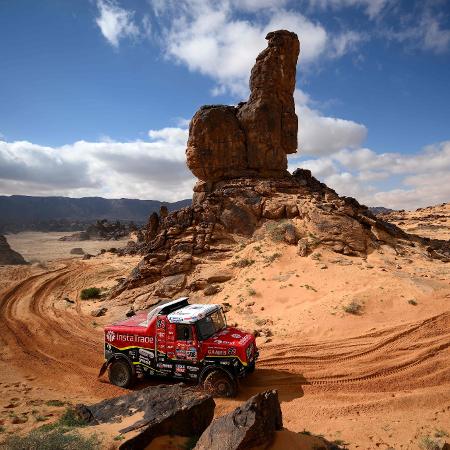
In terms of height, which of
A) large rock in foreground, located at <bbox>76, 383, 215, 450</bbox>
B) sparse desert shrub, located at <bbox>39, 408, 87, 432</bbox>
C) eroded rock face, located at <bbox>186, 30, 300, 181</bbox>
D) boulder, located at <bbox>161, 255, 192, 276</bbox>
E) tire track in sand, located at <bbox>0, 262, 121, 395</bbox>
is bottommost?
tire track in sand, located at <bbox>0, 262, 121, 395</bbox>

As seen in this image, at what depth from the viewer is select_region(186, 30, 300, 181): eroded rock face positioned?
29047 millimetres

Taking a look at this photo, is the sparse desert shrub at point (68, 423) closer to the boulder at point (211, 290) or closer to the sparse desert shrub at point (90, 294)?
the boulder at point (211, 290)

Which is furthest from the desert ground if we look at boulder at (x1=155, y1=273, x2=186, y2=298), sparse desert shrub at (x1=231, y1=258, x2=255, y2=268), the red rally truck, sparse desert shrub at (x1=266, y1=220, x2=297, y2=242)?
boulder at (x1=155, y1=273, x2=186, y2=298)

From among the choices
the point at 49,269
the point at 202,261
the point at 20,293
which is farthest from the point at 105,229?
the point at 202,261

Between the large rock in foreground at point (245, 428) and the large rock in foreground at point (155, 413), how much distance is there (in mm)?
773

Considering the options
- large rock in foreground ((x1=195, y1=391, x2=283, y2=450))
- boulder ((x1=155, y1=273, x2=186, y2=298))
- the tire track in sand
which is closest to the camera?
large rock in foreground ((x1=195, y1=391, x2=283, y2=450))

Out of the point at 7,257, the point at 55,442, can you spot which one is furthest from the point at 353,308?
the point at 7,257

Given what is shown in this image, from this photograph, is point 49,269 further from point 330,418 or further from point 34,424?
point 330,418

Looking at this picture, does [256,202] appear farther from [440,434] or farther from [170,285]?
[440,434]

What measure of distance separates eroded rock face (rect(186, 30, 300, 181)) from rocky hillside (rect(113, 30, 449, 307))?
8cm

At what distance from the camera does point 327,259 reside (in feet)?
64.0

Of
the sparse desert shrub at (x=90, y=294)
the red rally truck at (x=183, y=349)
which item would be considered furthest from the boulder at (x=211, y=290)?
the sparse desert shrub at (x=90, y=294)

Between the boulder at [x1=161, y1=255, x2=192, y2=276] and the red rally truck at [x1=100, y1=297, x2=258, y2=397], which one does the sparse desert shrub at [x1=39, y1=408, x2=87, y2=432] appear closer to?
the red rally truck at [x1=100, y1=297, x2=258, y2=397]

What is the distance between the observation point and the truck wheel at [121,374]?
36.1 ft
